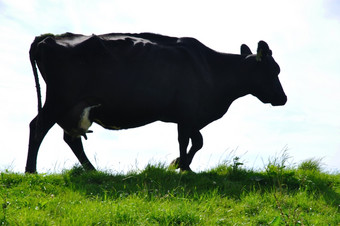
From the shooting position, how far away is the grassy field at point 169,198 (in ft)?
18.1

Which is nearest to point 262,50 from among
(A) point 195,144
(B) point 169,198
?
(A) point 195,144

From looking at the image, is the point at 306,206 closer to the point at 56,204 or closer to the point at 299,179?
the point at 299,179

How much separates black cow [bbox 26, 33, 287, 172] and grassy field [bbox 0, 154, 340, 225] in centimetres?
112

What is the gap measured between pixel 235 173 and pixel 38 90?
13.9 ft

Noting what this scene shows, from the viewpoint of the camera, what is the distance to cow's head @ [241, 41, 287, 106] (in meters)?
9.68

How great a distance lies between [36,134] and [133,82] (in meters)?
2.16

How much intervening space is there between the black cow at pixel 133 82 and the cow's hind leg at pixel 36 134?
19 mm

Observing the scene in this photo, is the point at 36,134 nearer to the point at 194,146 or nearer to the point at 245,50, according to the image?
the point at 194,146

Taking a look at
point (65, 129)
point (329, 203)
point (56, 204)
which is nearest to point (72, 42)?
point (65, 129)

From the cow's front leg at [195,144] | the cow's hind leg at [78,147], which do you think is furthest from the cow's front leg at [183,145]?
the cow's hind leg at [78,147]

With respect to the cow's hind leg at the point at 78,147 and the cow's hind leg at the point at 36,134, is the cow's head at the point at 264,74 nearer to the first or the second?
the cow's hind leg at the point at 78,147

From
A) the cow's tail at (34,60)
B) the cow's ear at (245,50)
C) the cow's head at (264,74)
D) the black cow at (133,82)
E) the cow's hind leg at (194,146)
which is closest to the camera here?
the black cow at (133,82)

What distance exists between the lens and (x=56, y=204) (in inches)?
239

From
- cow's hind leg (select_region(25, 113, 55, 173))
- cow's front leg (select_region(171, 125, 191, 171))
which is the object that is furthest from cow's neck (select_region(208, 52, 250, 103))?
cow's hind leg (select_region(25, 113, 55, 173))
